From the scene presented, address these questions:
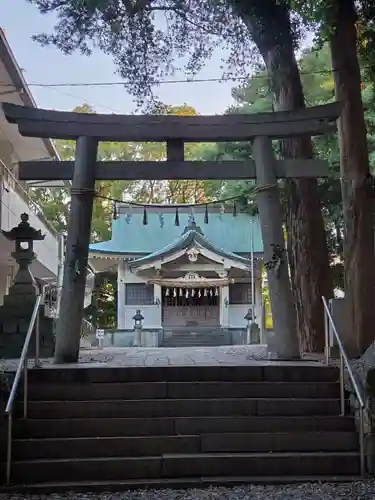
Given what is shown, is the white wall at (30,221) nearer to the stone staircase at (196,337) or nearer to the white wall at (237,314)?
the stone staircase at (196,337)

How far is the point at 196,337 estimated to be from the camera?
22.0m

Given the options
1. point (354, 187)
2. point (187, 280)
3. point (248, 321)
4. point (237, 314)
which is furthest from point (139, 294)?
point (354, 187)

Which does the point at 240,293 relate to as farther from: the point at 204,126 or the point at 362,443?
the point at 362,443

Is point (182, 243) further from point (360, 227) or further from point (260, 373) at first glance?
point (260, 373)

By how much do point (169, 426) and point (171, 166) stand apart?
3962 millimetres

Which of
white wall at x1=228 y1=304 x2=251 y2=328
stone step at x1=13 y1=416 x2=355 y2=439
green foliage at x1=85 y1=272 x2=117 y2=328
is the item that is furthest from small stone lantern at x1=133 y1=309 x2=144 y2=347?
stone step at x1=13 y1=416 x2=355 y2=439

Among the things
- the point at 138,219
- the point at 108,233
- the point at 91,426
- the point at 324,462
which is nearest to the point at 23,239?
the point at 91,426

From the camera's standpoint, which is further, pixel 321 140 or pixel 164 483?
pixel 321 140

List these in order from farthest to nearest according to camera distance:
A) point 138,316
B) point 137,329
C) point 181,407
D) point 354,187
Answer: point 138,316 < point 137,329 < point 354,187 < point 181,407

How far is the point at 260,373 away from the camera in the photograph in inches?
251

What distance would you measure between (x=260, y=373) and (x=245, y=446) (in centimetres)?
106

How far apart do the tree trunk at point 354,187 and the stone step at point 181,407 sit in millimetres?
2392

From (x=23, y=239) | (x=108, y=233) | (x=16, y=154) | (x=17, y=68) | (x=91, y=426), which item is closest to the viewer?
(x=91, y=426)

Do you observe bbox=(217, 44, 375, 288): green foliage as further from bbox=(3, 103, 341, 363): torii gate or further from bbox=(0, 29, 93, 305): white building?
bbox=(0, 29, 93, 305): white building
